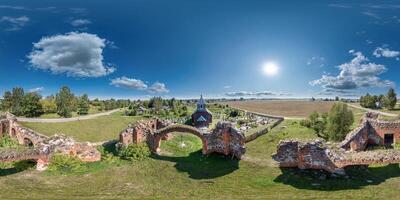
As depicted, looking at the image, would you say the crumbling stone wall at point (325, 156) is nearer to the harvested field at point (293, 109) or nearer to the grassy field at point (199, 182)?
the grassy field at point (199, 182)

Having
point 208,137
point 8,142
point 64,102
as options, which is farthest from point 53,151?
point 64,102

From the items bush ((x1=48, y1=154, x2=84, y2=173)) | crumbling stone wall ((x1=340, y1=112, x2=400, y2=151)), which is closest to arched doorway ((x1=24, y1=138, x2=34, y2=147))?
bush ((x1=48, y1=154, x2=84, y2=173))

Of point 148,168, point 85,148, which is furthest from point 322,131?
point 85,148

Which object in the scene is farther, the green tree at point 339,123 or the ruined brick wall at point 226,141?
the green tree at point 339,123

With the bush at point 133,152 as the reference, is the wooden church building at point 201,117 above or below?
above

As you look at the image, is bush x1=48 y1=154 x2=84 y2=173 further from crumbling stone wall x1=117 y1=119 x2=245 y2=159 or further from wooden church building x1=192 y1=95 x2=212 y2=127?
wooden church building x1=192 y1=95 x2=212 y2=127

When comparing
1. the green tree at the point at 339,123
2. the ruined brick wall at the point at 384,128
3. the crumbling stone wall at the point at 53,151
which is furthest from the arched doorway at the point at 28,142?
the ruined brick wall at the point at 384,128

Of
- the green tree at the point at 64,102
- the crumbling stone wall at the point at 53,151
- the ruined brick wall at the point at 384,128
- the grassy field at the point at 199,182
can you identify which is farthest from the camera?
the green tree at the point at 64,102
